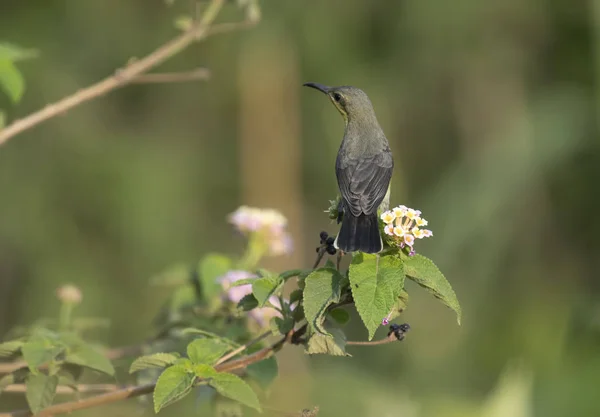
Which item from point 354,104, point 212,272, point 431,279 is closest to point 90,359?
point 212,272

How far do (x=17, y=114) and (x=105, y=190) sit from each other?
907 mm

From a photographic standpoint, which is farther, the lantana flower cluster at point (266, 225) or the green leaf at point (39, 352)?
→ the lantana flower cluster at point (266, 225)

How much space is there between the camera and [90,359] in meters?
1.82

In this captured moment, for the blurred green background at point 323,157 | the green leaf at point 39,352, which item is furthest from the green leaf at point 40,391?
the blurred green background at point 323,157

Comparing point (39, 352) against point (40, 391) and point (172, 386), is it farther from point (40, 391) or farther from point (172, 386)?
point (172, 386)

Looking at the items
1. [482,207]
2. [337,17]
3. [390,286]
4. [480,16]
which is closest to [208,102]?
[337,17]

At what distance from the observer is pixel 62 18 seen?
279 inches

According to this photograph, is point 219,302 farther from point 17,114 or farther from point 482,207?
point 17,114

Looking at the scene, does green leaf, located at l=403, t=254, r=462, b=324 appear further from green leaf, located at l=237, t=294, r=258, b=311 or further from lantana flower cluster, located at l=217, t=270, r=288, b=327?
lantana flower cluster, located at l=217, t=270, r=288, b=327

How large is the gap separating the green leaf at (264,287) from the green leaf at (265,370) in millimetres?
306

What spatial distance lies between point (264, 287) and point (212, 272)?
0.80 m

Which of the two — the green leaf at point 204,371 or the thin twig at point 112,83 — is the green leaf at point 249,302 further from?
the thin twig at point 112,83

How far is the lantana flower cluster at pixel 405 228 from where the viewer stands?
5.13ft

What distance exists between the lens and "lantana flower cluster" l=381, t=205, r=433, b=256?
1.56 metres
